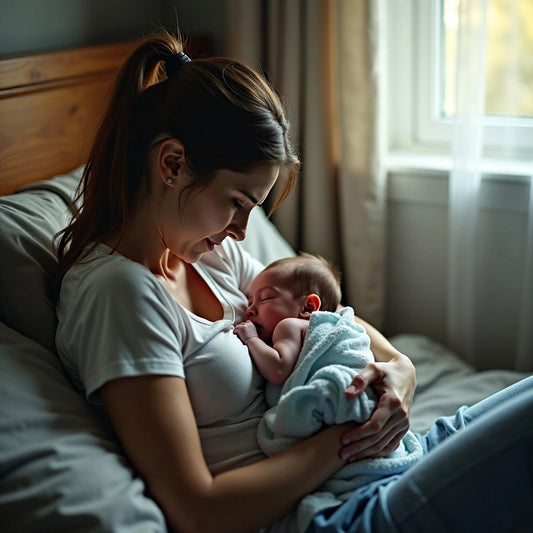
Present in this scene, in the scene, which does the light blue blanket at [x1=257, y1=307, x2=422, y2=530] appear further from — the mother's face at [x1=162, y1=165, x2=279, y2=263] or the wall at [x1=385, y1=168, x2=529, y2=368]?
the wall at [x1=385, y1=168, x2=529, y2=368]

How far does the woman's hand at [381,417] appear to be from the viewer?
126cm

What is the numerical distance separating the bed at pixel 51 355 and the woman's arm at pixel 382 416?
1.16 feet

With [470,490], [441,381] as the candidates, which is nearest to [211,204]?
[470,490]

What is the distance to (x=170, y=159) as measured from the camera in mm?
1281

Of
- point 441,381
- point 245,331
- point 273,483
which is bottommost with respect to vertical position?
point 441,381

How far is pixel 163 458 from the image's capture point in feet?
3.70

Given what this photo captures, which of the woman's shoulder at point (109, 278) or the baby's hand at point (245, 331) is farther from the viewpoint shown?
the baby's hand at point (245, 331)

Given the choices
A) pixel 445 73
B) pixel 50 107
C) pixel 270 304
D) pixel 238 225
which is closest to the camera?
pixel 238 225

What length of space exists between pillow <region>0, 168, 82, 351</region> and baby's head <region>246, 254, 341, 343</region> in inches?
16.1

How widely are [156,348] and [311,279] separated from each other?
0.49 m

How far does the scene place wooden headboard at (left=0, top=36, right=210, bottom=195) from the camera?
5.66 feet

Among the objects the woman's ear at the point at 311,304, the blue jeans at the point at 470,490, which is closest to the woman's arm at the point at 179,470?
the blue jeans at the point at 470,490

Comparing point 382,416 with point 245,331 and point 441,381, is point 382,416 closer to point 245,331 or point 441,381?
point 245,331

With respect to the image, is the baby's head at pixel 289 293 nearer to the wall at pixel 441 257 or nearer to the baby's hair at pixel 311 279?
the baby's hair at pixel 311 279
